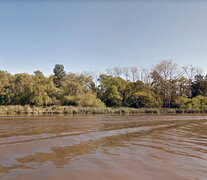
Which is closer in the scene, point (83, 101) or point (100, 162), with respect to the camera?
point (100, 162)

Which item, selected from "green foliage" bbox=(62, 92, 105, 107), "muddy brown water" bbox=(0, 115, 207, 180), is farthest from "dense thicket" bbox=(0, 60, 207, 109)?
"muddy brown water" bbox=(0, 115, 207, 180)

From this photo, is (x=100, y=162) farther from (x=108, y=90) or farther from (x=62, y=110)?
(x=108, y=90)

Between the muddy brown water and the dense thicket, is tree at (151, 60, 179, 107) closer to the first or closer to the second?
the dense thicket

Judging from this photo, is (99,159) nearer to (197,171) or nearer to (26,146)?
(197,171)

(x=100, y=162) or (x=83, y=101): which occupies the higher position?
(x=83, y=101)

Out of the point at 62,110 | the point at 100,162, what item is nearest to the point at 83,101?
the point at 62,110

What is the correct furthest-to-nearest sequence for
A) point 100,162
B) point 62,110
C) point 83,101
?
1. point 83,101
2. point 62,110
3. point 100,162

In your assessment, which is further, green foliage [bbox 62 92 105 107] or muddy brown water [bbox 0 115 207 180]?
green foliage [bbox 62 92 105 107]

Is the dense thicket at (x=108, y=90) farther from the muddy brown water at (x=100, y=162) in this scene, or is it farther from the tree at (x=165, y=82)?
the muddy brown water at (x=100, y=162)

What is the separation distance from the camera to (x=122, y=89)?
122 ft

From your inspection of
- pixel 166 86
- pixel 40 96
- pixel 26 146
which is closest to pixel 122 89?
pixel 166 86

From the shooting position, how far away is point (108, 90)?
3581 centimetres

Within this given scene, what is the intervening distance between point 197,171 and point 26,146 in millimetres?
4060

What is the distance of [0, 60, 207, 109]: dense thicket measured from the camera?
99.7ft
